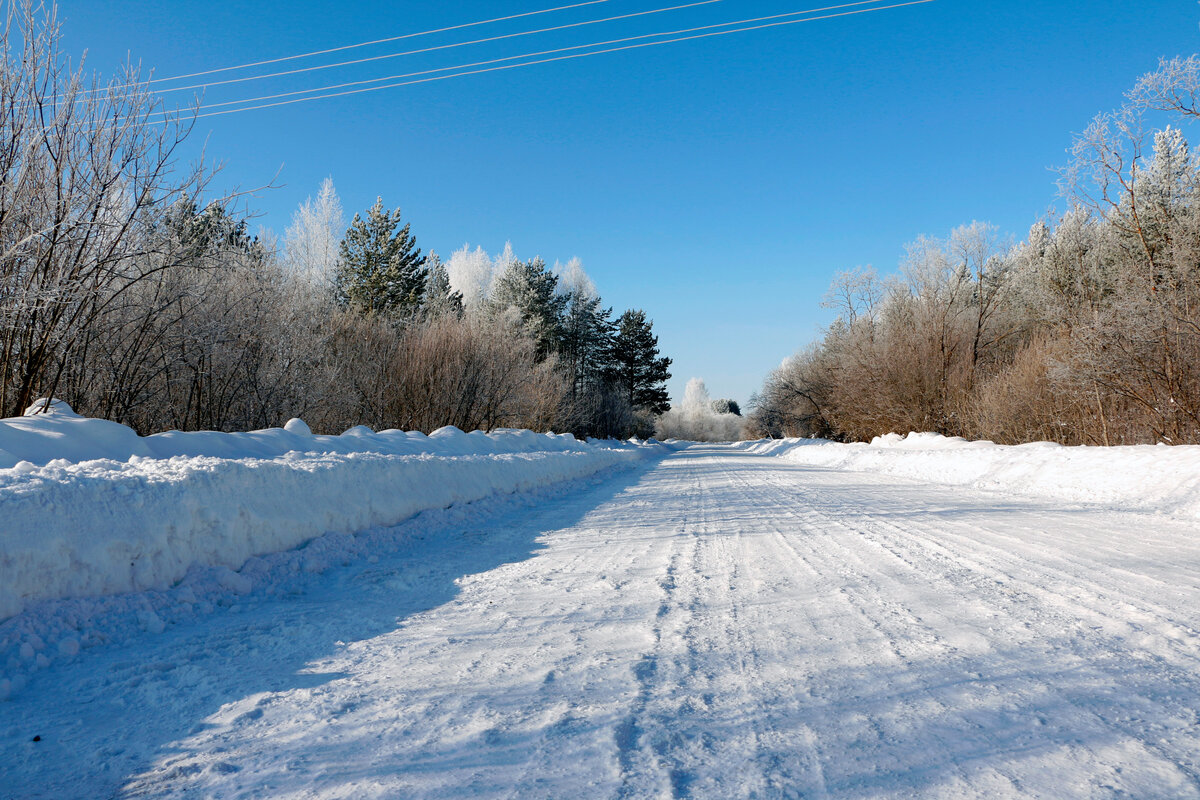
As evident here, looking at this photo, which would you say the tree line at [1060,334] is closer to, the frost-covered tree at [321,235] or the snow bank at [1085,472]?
the snow bank at [1085,472]

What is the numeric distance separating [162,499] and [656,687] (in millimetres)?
3612

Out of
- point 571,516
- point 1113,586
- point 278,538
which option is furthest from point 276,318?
point 1113,586

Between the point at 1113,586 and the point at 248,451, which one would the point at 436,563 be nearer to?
the point at 248,451

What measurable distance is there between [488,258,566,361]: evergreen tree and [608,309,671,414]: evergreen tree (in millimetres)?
11605

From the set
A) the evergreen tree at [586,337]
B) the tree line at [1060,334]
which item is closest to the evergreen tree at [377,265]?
the evergreen tree at [586,337]

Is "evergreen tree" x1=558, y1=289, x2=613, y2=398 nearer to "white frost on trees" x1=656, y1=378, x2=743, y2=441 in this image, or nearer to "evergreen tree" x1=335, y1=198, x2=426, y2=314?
"evergreen tree" x1=335, y1=198, x2=426, y2=314

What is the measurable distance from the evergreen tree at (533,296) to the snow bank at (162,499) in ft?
120

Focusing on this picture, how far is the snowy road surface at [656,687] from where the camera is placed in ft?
6.53

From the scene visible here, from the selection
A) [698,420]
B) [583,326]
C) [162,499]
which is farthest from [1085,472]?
[698,420]

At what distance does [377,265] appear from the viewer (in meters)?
38.2

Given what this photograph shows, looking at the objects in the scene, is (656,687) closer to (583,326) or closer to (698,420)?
(583,326)

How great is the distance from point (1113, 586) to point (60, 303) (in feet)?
30.4

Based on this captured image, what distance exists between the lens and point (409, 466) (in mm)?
8047

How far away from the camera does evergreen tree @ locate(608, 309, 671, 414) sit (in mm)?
59531
